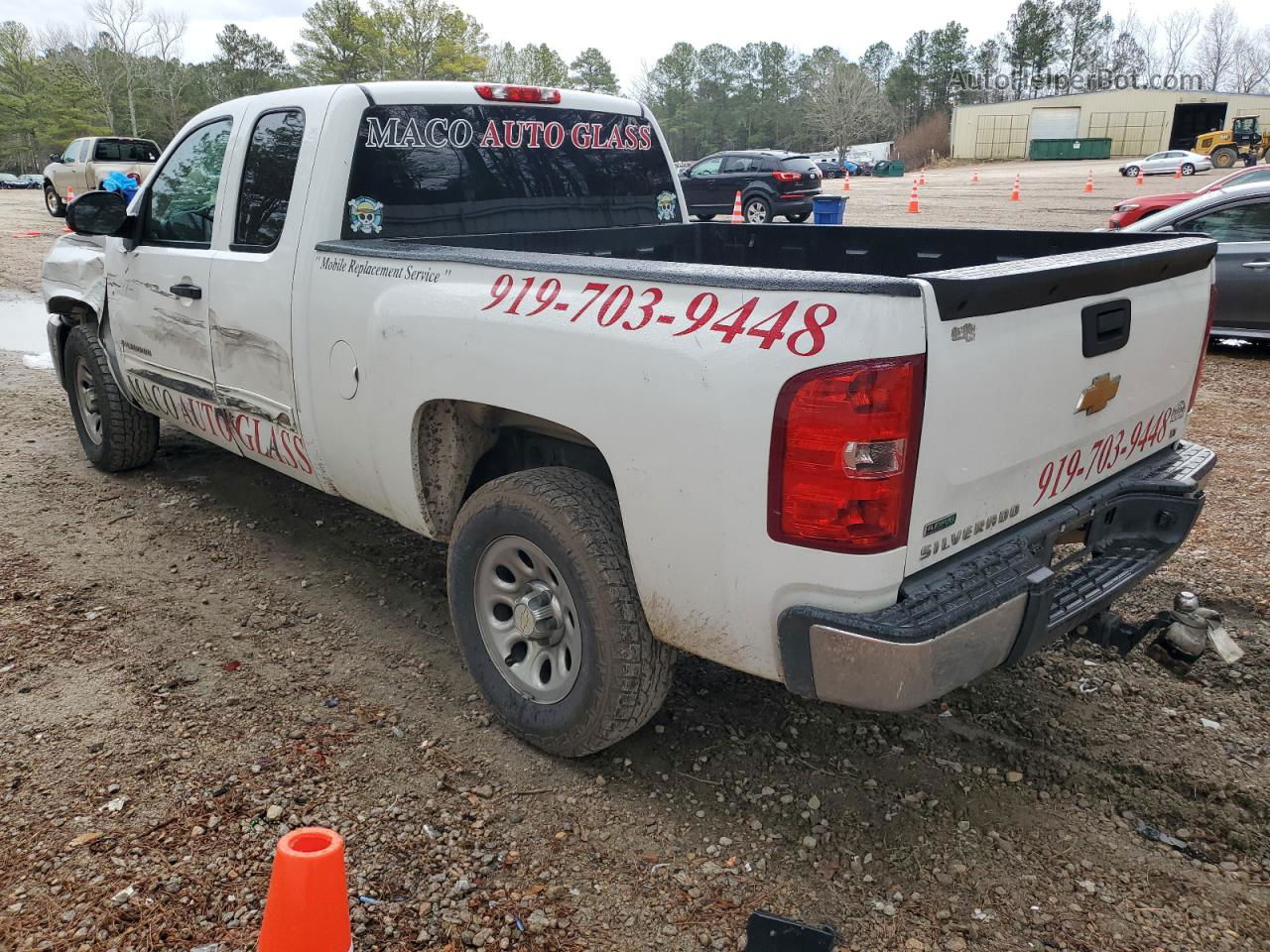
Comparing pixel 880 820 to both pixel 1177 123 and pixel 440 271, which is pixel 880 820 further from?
pixel 1177 123

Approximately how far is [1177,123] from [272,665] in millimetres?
77520

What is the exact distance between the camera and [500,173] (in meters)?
4.21

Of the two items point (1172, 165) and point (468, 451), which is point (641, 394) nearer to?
point (468, 451)

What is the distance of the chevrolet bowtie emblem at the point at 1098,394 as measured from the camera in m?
2.75

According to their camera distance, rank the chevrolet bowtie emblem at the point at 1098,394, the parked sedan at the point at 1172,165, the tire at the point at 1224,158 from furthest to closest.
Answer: the tire at the point at 1224,158 → the parked sedan at the point at 1172,165 → the chevrolet bowtie emblem at the point at 1098,394

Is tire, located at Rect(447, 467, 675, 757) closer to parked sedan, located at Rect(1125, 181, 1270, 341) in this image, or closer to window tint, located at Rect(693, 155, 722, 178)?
parked sedan, located at Rect(1125, 181, 1270, 341)

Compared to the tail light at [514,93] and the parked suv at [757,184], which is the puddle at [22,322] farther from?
the parked suv at [757,184]

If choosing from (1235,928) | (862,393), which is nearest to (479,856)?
(862,393)

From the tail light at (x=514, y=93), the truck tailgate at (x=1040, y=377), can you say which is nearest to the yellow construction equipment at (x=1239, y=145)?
the tail light at (x=514, y=93)

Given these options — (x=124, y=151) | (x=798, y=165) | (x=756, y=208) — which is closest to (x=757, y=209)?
(x=756, y=208)

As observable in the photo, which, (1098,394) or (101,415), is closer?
(1098,394)

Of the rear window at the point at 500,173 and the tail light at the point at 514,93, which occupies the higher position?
the tail light at the point at 514,93

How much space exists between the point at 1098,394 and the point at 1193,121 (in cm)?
7671

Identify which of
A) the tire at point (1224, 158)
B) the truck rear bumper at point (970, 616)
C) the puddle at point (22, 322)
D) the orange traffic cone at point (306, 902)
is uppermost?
the tire at point (1224, 158)
